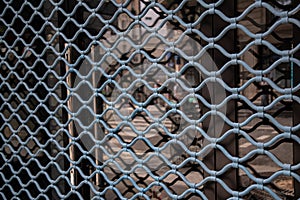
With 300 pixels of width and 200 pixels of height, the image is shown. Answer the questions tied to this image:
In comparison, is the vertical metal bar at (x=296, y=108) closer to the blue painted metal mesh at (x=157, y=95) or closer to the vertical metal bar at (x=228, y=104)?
the blue painted metal mesh at (x=157, y=95)

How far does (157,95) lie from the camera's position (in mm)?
1181

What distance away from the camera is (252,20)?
3.42 ft

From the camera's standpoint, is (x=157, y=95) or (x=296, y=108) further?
(x=157, y=95)

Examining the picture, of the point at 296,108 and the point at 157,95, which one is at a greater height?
the point at 296,108

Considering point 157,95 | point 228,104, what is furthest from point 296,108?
point 157,95

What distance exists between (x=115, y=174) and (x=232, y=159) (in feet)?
1.68

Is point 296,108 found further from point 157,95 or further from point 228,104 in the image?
point 157,95

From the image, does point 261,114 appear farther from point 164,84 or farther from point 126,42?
point 126,42

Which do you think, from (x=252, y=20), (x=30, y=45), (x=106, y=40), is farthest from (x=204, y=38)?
(x=30, y=45)

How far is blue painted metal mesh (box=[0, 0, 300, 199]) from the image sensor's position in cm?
100

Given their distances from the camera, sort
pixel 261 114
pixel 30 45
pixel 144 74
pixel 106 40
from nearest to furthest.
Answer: pixel 261 114, pixel 144 74, pixel 106 40, pixel 30 45

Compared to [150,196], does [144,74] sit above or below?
above

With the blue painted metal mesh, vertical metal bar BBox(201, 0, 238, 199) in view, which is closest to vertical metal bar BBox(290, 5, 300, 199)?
the blue painted metal mesh

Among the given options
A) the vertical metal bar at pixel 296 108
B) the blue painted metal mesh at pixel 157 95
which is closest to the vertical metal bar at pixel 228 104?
the blue painted metal mesh at pixel 157 95
